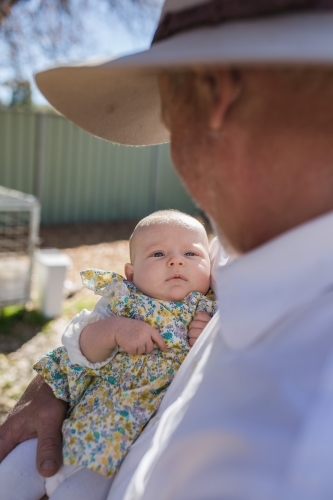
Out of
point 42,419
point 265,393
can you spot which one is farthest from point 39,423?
point 265,393

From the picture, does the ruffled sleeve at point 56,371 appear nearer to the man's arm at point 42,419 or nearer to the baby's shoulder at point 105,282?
the man's arm at point 42,419

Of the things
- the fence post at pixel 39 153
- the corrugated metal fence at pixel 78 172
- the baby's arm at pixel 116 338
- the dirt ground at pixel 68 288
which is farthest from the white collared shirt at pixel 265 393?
the fence post at pixel 39 153

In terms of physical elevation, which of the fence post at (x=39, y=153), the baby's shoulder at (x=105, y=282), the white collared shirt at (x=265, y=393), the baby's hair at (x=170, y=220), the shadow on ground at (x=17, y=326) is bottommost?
the fence post at (x=39, y=153)

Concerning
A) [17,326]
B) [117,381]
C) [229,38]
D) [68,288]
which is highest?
[229,38]

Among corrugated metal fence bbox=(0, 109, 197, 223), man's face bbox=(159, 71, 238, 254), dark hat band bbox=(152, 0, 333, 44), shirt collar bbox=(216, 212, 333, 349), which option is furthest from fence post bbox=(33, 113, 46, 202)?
shirt collar bbox=(216, 212, 333, 349)

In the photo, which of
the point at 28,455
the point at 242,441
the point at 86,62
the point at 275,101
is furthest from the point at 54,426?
the point at 275,101

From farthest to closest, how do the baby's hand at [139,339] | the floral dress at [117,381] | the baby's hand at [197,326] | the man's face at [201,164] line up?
1. the baby's hand at [197,326]
2. the baby's hand at [139,339]
3. the floral dress at [117,381]
4. the man's face at [201,164]

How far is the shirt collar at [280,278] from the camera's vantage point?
87cm

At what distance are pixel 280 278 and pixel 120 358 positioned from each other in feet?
2.92

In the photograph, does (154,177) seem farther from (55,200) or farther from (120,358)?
(120,358)

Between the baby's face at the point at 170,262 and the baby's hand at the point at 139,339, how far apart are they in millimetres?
193

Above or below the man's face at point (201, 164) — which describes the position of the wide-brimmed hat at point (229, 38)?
above

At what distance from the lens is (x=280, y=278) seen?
89 cm

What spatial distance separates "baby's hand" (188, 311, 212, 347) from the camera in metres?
1.70
